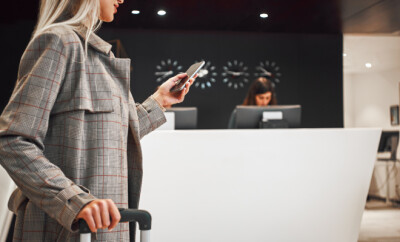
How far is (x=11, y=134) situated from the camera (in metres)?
0.82

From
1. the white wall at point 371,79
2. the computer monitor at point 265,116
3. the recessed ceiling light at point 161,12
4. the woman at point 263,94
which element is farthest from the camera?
the white wall at point 371,79

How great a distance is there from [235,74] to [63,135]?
6388mm

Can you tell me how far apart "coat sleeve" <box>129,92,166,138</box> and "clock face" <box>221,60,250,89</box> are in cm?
601

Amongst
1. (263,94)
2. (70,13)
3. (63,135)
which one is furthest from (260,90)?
(63,135)

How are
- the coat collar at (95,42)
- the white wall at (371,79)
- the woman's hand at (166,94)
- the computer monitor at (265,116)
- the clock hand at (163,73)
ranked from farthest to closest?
the white wall at (371,79) < the clock hand at (163,73) < the computer monitor at (265,116) < the woman's hand at (166,94) < the coat collar at (95,42)

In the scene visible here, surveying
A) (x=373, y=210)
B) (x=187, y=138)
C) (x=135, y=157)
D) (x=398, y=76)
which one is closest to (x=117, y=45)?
(x=187, y=138)

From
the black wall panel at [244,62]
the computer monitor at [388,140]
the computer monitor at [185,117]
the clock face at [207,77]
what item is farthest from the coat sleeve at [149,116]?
the computer monitor at [388,140]

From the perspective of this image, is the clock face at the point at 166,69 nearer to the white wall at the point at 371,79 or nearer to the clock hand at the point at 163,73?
the clock hand at the point at 163,73

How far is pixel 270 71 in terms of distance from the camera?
727 centimetres

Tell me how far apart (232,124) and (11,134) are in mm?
3668

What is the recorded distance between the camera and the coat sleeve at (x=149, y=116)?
119 cm

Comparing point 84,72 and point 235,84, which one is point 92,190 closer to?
point 84,72

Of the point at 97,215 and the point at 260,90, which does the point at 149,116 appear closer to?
the point at 97,215

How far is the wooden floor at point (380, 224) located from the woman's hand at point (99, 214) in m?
4.10
